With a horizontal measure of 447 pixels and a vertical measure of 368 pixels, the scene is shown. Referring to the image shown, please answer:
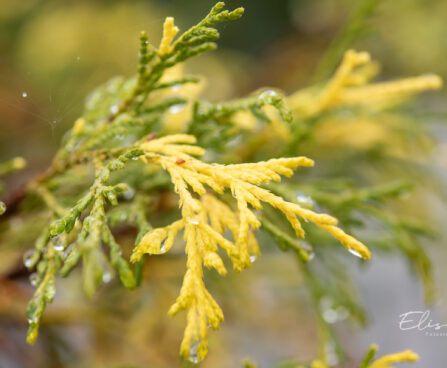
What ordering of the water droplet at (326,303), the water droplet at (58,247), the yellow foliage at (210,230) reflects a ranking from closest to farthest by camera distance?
1. the yellow foliage at (210,230)
2. the water droplet at (58,247)
3. the water droplet at (326,303)

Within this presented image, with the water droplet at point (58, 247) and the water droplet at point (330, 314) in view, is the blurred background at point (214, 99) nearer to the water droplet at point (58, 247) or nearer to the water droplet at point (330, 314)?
the water droplet at point (330, 314)

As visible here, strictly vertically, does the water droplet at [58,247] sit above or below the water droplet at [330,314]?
above

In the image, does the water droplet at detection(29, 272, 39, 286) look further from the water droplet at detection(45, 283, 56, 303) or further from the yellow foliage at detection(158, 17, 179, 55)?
the yellow foliage at detection(158, 17, 179, 55)

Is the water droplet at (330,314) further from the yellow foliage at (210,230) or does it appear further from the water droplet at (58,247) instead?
the water droplet at (58,247)

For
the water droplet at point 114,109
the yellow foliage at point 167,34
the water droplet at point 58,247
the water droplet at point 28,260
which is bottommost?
the water droplet at point 28,260

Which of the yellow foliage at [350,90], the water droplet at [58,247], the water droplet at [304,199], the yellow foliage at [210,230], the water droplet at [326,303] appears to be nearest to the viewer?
the yellow foliage at [210,230]

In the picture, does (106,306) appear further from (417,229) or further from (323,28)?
(323,28)

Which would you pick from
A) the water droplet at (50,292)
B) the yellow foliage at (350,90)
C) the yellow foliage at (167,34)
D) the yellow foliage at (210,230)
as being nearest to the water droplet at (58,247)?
the water droplet at (50,292)

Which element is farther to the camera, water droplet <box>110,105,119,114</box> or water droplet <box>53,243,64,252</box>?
water droplet <box>110,105,119,114</box>

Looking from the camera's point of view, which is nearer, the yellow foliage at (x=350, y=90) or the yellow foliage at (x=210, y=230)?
the yellow foliage at (x=210, y=230)

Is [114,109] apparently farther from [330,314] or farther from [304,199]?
[330,314]

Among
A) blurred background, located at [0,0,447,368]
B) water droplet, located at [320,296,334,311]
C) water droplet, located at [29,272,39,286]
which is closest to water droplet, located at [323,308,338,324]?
water droplet, located at [320,296,334,311]
